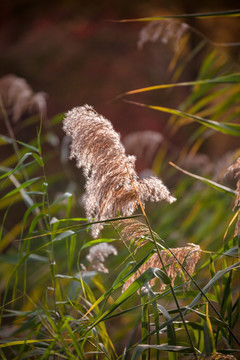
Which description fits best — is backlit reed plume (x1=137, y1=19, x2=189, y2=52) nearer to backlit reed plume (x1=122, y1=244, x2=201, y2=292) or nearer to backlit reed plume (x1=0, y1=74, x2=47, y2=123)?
backlit reed plume (x1=0, y1=74, x2=47, y2=123)

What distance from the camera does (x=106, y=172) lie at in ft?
2.03

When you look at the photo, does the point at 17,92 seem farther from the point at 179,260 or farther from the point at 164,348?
the point at 164,348

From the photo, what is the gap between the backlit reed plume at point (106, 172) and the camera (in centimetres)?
61

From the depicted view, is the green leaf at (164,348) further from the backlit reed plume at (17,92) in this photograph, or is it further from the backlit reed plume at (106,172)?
the backlit reed plume at (17,92)

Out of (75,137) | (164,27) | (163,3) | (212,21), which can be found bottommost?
(75,137)

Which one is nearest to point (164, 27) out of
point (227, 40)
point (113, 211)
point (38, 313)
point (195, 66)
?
point (113, 211)

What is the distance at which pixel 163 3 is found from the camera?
260 centimetres

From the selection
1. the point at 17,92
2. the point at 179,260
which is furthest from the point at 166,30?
the point at 179,260

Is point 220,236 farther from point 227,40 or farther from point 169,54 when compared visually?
point 169,54

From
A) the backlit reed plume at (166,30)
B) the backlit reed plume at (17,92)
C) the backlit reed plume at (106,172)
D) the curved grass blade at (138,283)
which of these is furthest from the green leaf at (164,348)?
the backlit reed plume at (17,92)

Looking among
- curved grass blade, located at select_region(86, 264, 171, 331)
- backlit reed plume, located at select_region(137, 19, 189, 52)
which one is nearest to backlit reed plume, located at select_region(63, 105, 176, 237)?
curved grass blade, located at select_region(86, 264, 171, 331)

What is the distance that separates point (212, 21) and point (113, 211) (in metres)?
2.35

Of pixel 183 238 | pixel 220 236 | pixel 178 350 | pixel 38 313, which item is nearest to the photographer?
pixel 178 350

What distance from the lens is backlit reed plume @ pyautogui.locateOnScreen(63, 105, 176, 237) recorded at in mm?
611
